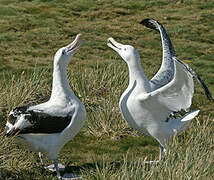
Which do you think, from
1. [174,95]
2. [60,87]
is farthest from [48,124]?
[174,95]

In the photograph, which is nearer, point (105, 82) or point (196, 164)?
point (196, 164)

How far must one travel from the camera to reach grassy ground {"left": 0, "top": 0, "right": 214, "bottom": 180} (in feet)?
19.1

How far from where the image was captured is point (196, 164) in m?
5.23

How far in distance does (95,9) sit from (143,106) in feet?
79.7

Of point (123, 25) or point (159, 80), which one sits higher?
point (159, 80)

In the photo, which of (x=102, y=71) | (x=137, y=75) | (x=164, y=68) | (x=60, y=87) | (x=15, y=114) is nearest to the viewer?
(x=15, y=114)

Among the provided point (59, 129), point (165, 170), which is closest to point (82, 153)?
point (59, 129)

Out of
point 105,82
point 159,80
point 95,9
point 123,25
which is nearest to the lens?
point 159,80

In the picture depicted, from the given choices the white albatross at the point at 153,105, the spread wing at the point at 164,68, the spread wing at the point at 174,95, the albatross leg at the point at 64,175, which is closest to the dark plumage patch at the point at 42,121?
the albatross leg at the point at 64,175

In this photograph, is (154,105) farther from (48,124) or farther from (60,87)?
(48,124)

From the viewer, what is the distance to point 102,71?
12.1 metres

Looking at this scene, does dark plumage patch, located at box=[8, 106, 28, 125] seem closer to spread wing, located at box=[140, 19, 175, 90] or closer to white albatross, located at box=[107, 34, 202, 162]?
white albatross, located at box=[107, 34, 202, 162]

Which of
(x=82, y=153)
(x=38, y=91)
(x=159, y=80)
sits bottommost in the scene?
(x=82, y=153)

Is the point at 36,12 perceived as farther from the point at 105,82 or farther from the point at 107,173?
the point at 107,173
